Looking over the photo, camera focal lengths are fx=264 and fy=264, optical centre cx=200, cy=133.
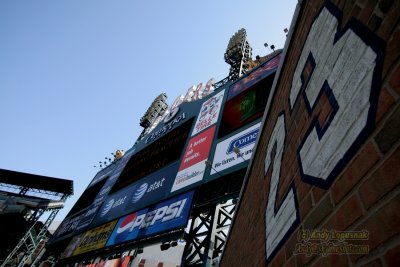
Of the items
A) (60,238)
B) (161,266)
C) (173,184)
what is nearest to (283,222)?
(173,184)

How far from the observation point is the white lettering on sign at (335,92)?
958mm

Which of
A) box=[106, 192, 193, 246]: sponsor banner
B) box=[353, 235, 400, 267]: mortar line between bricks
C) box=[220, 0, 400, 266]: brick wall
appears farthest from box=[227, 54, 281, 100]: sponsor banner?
box=[353, 235, 400, 267]: mortar line between bricks

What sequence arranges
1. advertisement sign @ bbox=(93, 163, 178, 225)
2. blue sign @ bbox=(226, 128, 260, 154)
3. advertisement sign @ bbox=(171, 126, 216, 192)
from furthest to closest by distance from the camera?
advertisement sign @ bbox=(93, 163, 178, 225), advertisement sign @ bbox=(171, 126, 216, 192), blue sign @ bbox=(226, 128, 260, 154)

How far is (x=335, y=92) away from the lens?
3.84 feet

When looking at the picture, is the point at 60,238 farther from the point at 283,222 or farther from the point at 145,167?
the point at 283,222

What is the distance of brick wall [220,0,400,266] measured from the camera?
0.76 meters

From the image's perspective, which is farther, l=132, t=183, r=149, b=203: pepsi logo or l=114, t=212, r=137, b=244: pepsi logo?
l=132, t=183, r=149, b=203: pepsi logo

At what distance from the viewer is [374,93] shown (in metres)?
0.87

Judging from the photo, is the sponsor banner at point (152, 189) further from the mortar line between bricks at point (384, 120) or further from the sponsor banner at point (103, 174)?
the mortar line between bricks at point (384, 120)

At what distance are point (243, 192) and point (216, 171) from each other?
148 inches

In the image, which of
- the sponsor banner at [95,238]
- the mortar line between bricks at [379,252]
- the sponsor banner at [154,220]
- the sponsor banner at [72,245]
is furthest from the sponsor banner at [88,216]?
the mortar line between bricks at [379,252]

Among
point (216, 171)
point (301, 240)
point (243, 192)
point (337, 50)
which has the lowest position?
point (301, 240)

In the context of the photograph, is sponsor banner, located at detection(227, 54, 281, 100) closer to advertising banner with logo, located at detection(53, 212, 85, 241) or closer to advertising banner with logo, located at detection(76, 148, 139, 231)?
advertising banner with logo, located at detection(76, 148, 139, 231)

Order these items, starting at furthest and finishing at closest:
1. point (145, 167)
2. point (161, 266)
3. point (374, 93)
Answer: point (161, 266), point (145, 167), point (374, 93)
